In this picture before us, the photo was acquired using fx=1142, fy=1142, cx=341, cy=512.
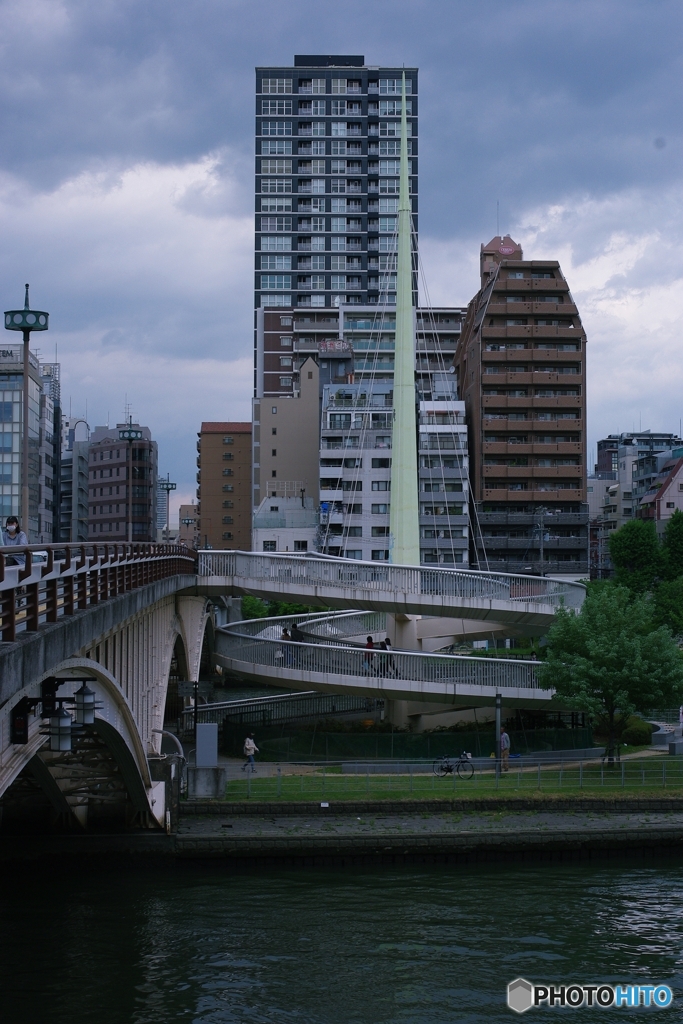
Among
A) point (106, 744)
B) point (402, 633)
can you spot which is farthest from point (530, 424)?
point (106, 744)

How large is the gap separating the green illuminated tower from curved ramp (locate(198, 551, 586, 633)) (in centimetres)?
576

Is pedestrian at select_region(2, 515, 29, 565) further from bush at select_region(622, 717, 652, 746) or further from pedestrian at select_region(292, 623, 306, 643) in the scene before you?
bush at select_region(622, 717, 652, 746)

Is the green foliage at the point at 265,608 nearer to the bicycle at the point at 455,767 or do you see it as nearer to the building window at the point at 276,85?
the bicycle at the point at 455,767

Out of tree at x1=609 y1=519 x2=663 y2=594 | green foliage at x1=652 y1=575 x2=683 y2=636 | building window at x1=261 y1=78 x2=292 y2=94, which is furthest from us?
building window at x1=261 y1=78 x2=292 y2=94

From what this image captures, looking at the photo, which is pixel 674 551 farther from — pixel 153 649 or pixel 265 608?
pixel 153 649

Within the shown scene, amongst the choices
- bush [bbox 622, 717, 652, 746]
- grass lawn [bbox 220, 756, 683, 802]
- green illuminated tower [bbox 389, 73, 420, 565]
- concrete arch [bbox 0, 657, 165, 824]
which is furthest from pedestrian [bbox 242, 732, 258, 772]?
bush [bbox 622, 717, 652, 746]

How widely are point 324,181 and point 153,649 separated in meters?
100

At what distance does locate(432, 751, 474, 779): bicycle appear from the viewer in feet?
113

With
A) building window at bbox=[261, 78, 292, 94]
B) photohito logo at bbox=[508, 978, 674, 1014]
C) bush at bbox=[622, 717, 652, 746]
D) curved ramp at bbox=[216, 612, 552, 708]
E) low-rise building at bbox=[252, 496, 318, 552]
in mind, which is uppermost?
building window at bbox=[261, 78, 292, 94]

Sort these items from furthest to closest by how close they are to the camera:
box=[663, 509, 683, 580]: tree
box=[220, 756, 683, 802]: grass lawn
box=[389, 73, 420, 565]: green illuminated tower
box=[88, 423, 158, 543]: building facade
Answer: box=[88, 423, 158, 543]: building facade, box=[663, 509, 683, 580]: tree, box=[389, 73, 420, 565]: green illuminated tower, box=[220, 756, 683, 802]: grass lawn

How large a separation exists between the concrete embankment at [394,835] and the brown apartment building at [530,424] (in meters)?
57.6

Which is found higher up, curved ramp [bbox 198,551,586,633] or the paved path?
curved ramp [bbox 198,551,586,633]

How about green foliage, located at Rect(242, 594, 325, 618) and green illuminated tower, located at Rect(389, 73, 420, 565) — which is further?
green foliage, located at Rect(242, 594, 325, 618)

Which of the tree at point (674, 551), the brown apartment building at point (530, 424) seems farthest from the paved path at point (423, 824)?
the brown apartment building at point (530, 424)
